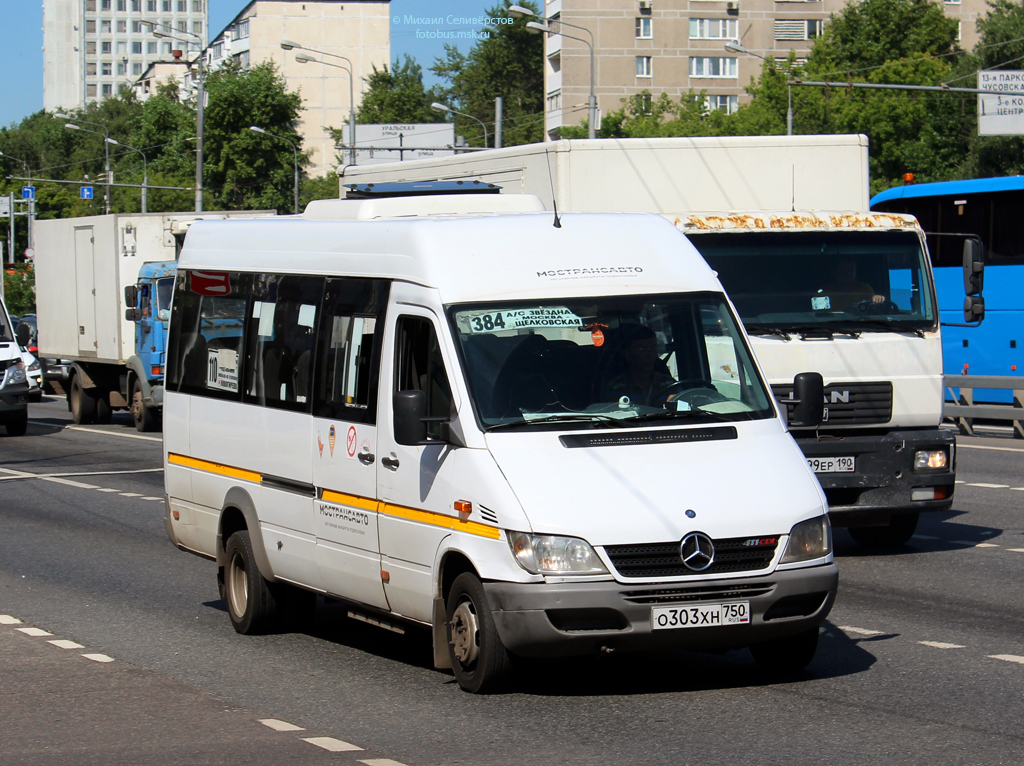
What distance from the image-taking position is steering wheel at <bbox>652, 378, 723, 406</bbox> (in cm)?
766

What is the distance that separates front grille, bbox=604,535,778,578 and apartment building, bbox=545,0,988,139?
85753 millimetres

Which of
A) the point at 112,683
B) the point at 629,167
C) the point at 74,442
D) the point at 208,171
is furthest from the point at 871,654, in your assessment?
the point at 208,171

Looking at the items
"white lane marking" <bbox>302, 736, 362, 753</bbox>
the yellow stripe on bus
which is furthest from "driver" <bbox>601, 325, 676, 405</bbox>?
the yellow stripe on bus

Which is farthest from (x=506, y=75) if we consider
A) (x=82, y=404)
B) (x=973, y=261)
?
(x=973, y=261)

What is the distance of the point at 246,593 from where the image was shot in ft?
30.6

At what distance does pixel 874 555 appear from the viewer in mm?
12234

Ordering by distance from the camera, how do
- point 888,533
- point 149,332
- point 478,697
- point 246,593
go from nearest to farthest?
1. point 478,697
2. point 246,593
3. point 888,533
4. point 149,332

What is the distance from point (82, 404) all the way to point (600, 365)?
76.2 feet

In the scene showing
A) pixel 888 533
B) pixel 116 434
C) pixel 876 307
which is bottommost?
pixel 116 434

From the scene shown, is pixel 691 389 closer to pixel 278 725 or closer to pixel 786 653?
pixel 786 653

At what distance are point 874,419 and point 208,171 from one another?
84.4 m

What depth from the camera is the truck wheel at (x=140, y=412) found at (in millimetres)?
26734

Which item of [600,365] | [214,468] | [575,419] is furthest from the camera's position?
[214,468]

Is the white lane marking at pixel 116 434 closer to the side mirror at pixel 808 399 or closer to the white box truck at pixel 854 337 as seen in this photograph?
the white box truck at pixel 854 337
